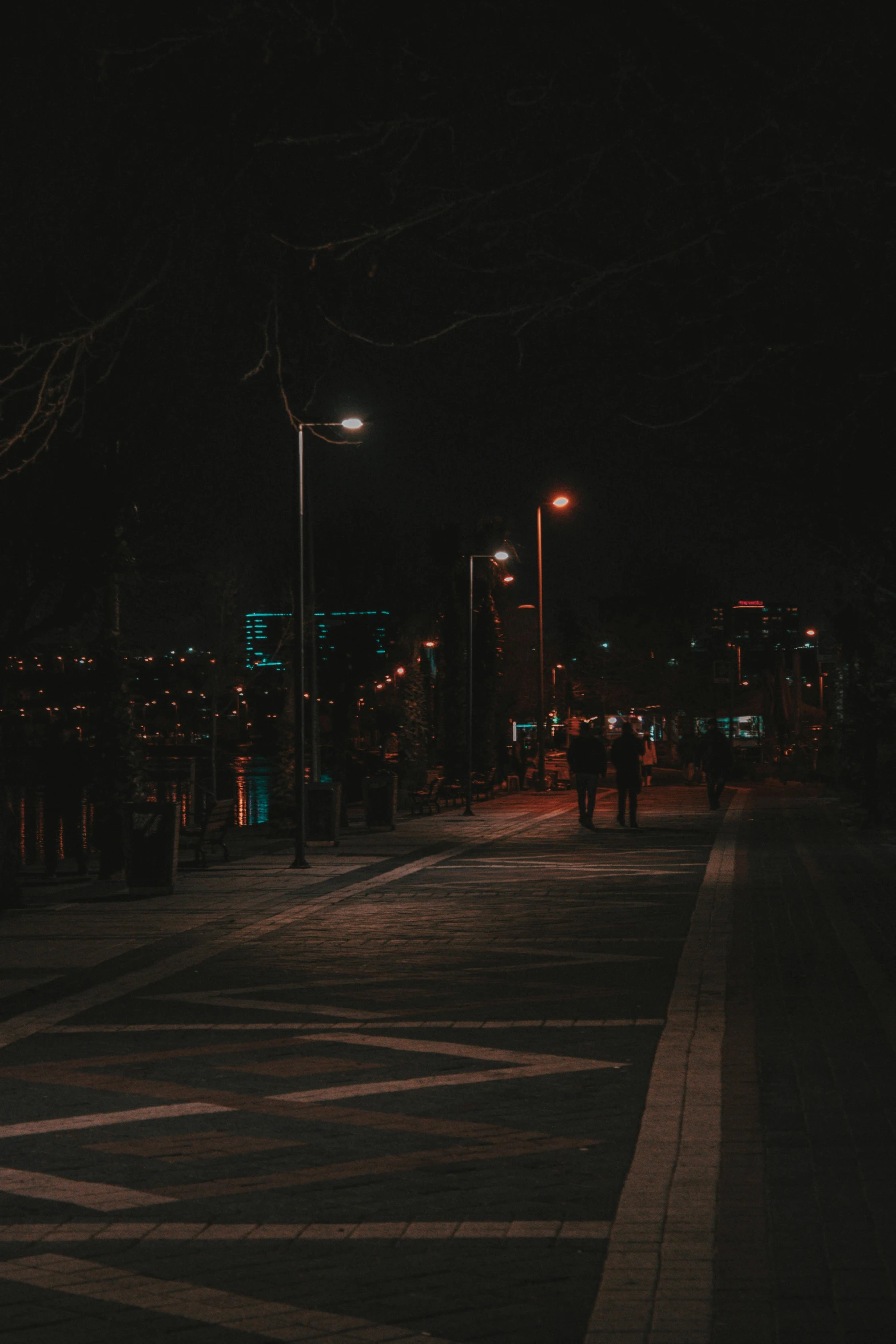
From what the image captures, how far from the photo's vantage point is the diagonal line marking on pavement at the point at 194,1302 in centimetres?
425

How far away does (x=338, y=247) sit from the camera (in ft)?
23.5

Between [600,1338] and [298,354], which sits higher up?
[298,354]

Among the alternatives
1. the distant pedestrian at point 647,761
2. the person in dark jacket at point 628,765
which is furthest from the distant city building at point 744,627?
the person in dark jacket at point 628,765

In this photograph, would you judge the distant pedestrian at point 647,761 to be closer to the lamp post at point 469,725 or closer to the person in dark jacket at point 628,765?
the lamp post at point 469,725

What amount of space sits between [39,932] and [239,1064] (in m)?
6.44

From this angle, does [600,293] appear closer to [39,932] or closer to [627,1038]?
[627,1038]

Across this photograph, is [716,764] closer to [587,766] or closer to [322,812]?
[587,766]

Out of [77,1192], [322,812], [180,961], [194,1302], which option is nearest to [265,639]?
[322,812]

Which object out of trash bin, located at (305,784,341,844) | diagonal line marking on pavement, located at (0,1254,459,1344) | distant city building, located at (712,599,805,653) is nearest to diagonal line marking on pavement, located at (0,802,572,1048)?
trash bin, located at (305,784,341,844)

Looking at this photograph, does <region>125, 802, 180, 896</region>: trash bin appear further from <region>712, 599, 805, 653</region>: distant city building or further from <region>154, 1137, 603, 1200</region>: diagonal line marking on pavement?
<region>712, 599, 805, 653</region>: distant city building

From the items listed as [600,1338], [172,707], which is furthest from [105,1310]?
[172,707]

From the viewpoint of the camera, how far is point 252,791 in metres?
49.7

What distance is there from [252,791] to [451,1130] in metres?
43.6

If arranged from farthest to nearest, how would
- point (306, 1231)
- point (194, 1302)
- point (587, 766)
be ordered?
1. point (587, 766)
2. point (306, 1231)
3. point (194, 1302)
